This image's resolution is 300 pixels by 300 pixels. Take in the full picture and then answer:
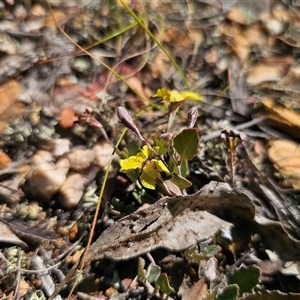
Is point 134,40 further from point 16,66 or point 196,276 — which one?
point 196,276

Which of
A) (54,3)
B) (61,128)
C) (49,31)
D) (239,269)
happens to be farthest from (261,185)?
(54,3)

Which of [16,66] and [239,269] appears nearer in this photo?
[239,269]

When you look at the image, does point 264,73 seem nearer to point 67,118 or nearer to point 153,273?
point 67,118

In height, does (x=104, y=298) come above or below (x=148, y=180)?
below

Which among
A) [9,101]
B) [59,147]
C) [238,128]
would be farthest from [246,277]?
[9,101]

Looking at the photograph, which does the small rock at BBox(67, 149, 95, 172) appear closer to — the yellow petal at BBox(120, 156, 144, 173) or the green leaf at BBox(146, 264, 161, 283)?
the yellow petal at BBox(120, 156, 144, 173)

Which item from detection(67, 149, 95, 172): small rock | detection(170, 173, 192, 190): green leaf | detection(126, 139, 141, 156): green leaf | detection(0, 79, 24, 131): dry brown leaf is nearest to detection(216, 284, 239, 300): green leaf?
detection(170, 173, 192, 190): green leaf

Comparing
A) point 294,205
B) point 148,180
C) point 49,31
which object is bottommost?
point 294,205

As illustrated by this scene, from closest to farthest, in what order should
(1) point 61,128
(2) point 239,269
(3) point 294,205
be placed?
(2) point 239,269
(3) point 294,205
(1) point 61,128
